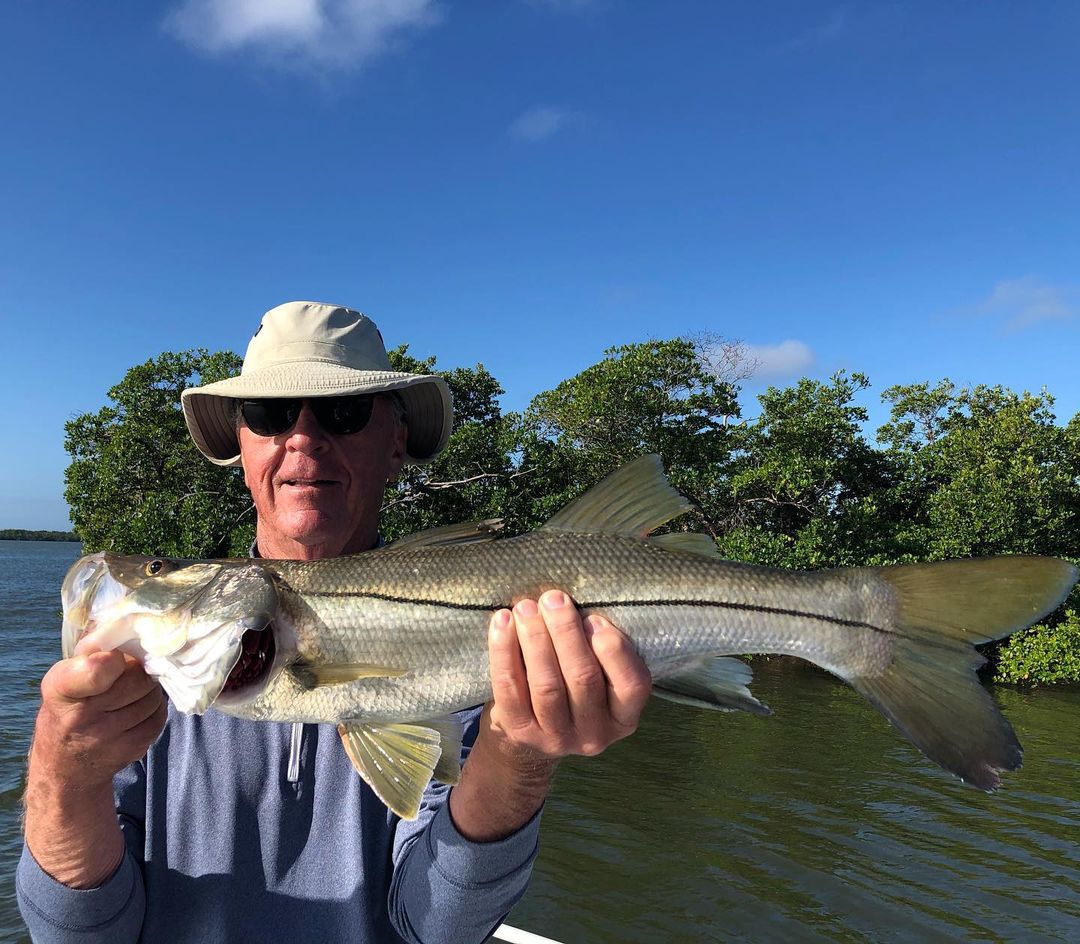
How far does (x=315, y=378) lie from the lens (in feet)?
9.22

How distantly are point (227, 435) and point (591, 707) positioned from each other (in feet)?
7.53

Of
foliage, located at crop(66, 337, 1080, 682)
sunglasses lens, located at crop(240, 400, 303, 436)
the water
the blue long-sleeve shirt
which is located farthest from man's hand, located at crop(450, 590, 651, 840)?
foliage, located at crop(66, 337, 1080, 682)

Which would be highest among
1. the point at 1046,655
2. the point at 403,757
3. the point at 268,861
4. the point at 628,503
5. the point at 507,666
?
the point at 628,503

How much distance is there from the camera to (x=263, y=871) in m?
2.31

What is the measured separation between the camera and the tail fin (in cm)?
185

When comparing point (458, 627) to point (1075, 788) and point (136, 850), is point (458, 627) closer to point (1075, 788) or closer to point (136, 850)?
point (136, 850)

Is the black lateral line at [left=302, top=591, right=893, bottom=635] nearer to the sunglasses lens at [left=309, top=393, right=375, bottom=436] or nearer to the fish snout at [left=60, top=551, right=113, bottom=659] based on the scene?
the fish snout at [left=60, top=551, right=113, bottom=659]

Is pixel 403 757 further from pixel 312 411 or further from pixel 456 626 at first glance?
pixel 312 411

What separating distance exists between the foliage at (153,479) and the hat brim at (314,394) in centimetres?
1436

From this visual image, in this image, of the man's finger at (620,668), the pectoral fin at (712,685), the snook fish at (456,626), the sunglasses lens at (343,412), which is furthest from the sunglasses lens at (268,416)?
the pectoral fin at (712,685)

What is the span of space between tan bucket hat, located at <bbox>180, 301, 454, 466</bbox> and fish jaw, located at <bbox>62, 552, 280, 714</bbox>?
0.82m

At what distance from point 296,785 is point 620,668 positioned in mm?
1190

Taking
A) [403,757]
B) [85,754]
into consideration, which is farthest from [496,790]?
[85,754]

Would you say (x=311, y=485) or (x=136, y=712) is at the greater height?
(x=311, y=485)
